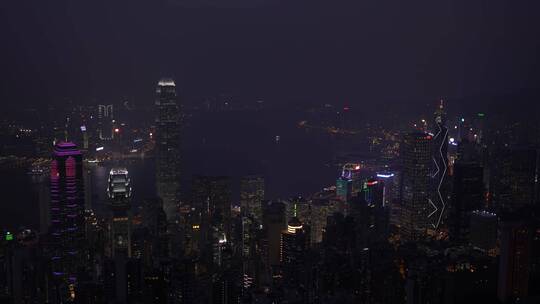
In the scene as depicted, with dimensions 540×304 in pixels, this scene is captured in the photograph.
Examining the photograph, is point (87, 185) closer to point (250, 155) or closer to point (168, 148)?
point (168, 148)

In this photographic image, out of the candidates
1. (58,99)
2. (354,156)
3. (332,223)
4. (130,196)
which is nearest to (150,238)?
(130,196)

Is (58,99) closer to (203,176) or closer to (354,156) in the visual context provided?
(203,176)

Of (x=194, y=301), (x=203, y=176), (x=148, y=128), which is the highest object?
(x=148, y=128)

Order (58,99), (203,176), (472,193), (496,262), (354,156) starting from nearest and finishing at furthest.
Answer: (496,262) < (58,99) < (472,193) < (354,156) < (203,176)

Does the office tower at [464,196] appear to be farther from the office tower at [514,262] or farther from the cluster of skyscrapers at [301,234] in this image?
the office tower at [514,262]

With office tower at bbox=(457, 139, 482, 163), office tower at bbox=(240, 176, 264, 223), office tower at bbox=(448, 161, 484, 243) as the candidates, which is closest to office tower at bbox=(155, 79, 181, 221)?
office tower at bbox=(240, 176, 264, 223)

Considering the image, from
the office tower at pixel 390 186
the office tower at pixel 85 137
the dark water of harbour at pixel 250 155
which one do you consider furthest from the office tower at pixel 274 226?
the office tower at pixel 85 137

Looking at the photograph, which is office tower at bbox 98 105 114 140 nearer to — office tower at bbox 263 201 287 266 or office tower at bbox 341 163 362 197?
office tower at bbox 263 201 287 266
